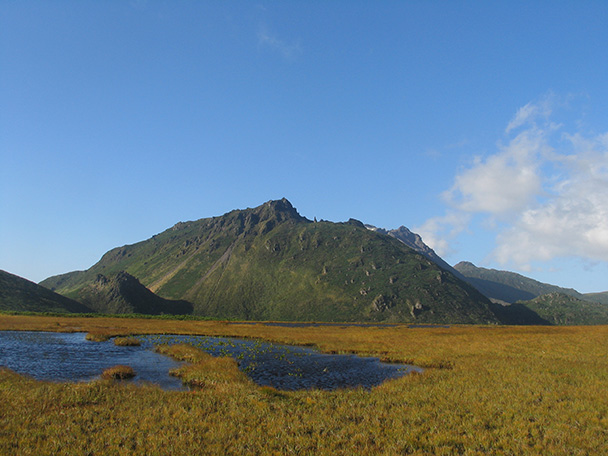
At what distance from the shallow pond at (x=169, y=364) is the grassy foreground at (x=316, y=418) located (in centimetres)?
525

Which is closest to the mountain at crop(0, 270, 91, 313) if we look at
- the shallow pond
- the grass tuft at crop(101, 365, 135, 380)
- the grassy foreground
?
the shallow pond

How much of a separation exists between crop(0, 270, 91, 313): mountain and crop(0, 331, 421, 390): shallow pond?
109185mm

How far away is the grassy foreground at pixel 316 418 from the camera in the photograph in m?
15.2

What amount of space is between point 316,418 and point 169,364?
26719 mm

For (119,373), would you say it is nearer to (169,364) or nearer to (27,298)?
(169,364)

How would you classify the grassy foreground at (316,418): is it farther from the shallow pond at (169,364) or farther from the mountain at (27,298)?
the mountain at (27,298)

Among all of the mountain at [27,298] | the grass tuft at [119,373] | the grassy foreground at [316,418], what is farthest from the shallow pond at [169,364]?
the mountain at [27,298]

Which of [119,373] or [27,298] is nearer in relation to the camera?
[119,373]

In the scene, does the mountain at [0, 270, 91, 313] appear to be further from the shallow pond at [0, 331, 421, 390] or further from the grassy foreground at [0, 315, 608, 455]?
the grassy foreground at [0, 315, 608, 455]

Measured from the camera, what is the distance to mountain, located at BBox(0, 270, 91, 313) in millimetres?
140500

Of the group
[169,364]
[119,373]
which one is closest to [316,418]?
[119,373]

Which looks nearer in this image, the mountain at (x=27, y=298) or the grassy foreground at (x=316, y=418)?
the grassy foreground at (x=316, y=418)

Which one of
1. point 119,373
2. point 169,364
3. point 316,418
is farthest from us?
point 169,364

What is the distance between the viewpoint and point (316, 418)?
1908 centimetres
